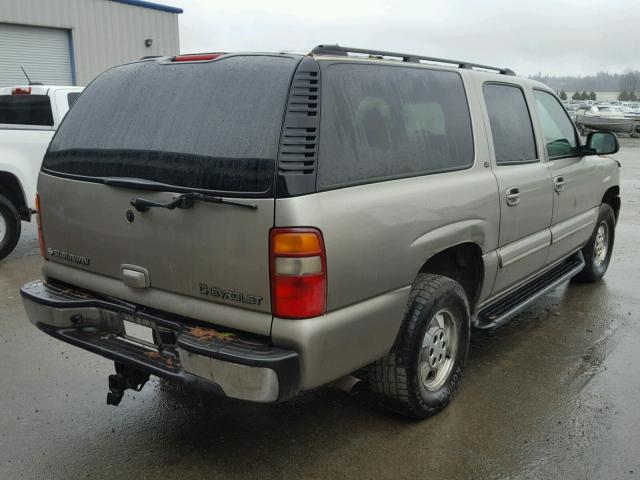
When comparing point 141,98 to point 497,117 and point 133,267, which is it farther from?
point 497,117

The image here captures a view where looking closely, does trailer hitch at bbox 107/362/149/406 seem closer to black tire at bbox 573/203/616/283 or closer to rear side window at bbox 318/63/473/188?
rear side window at bbox 318/63/473/188

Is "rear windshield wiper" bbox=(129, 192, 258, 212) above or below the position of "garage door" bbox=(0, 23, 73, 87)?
below

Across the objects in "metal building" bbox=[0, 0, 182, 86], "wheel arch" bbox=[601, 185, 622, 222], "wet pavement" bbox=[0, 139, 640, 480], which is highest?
"metal building" bbox=[0, 0, 182, 86]

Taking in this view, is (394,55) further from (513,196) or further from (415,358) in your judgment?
(415,358)

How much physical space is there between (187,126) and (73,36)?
1747cm

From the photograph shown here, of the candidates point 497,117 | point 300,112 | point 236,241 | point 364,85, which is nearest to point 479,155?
point 497,117

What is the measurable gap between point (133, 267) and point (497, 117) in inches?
97.0

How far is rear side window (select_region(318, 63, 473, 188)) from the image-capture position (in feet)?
8.93

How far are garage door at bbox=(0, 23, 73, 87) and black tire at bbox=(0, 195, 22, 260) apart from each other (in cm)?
1198

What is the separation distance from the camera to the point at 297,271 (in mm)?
2512

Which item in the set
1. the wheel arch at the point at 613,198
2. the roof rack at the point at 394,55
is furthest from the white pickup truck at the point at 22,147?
the wheel arch at the point at 613,198

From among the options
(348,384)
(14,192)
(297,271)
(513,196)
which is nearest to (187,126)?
(297,271)

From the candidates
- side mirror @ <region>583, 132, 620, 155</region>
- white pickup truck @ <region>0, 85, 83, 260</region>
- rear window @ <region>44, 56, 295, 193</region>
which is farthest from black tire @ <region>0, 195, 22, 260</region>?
side mirror @ <region>583, 132, 620, 155</region>

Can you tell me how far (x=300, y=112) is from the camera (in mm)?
2594
